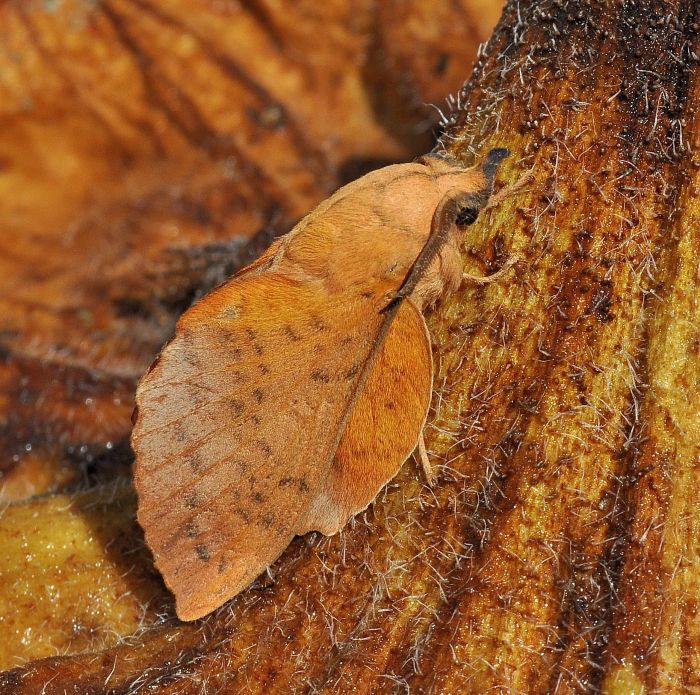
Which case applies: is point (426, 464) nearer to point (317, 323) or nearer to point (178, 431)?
point (317, 323)

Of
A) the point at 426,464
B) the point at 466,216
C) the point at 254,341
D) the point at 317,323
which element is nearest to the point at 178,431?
the point at 254,341

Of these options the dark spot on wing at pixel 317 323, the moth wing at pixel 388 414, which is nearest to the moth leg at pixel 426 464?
the moth wing at pixel 388 414

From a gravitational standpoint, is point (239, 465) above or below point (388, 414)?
below

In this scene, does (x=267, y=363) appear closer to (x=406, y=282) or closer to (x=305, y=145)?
(x=406, y=282)

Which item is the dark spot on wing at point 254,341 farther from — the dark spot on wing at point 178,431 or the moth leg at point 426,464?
the moth leg at point 426,464

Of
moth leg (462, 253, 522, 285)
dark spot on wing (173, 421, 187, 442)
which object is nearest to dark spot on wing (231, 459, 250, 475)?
dark spot on wing (173, 421, 187, 442)

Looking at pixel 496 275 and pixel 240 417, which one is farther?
pixel 496 275

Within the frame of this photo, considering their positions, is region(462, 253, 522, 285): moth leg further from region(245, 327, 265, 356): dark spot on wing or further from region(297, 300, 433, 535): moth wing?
region(245, 327, 265, 356): dark spot on wing
